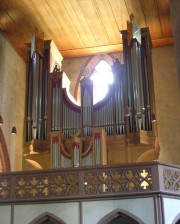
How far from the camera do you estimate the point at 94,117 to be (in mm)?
14602

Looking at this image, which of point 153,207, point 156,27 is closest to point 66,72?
point 156,27

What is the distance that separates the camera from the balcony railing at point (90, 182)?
1127cm

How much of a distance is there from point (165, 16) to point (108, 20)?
1883 millimetres

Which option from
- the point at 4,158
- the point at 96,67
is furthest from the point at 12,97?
the point at 96,67

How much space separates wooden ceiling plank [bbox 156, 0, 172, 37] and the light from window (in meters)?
2.44

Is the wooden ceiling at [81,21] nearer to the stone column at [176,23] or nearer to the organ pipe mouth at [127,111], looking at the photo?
the stone column at [176,23]

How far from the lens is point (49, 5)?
579 inches

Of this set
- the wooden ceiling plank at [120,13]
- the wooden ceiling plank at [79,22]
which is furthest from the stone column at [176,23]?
the wooden ceiling plank at [79,22]

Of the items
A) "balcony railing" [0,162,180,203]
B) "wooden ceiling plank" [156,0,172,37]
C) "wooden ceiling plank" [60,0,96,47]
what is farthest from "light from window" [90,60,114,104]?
"balcony railing" [0,162,180,203]

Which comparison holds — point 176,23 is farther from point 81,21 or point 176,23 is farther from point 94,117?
point 81,21

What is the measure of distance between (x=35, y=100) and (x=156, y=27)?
15.8 ft

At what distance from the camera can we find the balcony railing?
37.0 ft

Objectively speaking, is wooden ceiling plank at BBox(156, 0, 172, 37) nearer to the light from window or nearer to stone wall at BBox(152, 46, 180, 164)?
stone wall at BBox(152, 46, 180, 164)

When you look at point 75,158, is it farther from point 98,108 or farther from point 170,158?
point 170,158
